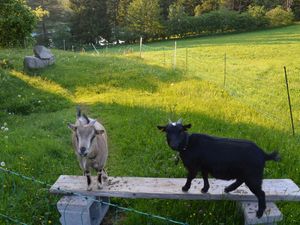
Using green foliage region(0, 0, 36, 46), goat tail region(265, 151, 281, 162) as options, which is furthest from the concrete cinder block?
green foliage region(0, 0, 36, 46)

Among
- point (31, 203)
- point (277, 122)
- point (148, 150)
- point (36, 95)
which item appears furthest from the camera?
point (36, 95)

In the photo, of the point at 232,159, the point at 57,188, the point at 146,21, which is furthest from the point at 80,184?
the point at 146,21

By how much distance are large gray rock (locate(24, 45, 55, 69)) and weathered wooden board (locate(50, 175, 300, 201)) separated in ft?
46.0

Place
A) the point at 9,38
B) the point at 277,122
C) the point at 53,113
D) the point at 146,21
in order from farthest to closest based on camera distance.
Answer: the point at 146,21, the point at 9,38, the point at 53,113, the point at 277,122

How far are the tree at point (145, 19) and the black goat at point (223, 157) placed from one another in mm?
58835

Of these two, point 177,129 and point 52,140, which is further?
point 52,140

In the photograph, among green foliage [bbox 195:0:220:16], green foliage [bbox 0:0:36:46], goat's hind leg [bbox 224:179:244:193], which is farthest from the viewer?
green foliage [bbox 195:0:220:16]

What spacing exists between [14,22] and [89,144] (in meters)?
12.2

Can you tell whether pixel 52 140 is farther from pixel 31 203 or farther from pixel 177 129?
pixel 177 129

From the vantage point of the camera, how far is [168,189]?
634cm

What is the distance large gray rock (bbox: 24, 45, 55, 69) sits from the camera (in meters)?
19.8

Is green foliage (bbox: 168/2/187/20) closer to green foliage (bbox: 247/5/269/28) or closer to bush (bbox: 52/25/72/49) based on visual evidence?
green foliage (bbox: 247/5/269/28)

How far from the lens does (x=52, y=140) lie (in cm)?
987

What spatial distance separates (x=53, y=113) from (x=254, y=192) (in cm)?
900
